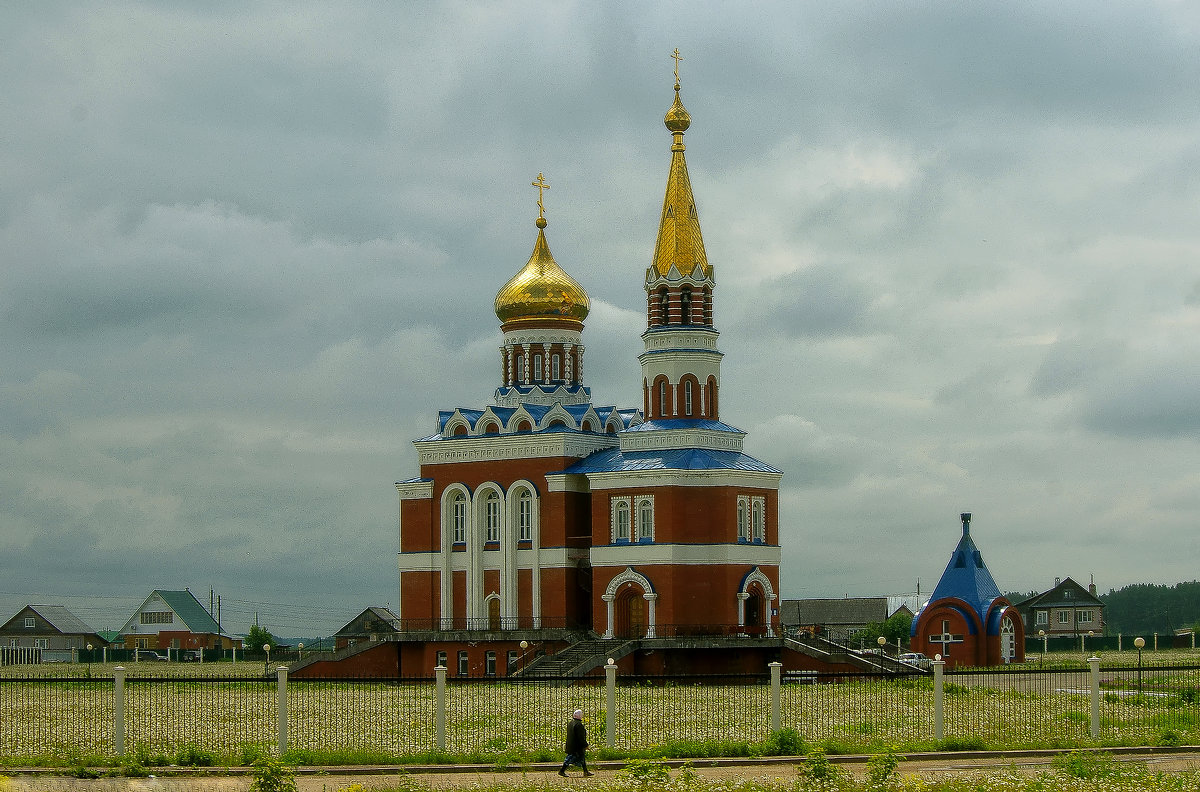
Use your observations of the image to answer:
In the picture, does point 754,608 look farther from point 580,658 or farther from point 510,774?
point 510,774

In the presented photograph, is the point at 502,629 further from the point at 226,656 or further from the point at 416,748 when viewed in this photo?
the point at 226,656

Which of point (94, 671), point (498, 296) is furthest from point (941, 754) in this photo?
point (94, 671)

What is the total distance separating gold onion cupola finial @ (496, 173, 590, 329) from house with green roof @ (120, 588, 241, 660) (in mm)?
34955

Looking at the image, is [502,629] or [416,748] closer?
[416,748]

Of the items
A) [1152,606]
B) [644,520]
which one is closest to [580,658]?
[644,520]

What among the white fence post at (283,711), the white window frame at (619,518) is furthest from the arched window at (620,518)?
the white fence post at (283,711)

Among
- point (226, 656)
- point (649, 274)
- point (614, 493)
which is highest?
point (649, 274)

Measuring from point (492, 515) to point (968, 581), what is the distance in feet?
47.3

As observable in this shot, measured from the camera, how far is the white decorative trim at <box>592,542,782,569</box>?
151 feet

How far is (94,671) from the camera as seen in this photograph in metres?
57.7

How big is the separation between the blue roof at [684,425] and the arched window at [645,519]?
91.6 inches

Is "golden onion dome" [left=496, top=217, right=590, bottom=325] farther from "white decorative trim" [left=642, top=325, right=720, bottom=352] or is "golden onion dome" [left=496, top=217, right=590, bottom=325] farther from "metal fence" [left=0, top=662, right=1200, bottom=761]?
"metal fence" [left=0, top=662, right=1200, bottom=761]

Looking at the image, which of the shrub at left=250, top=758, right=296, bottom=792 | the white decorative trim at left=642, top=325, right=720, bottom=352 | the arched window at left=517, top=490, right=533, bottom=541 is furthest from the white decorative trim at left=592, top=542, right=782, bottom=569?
the shrub at left=250, top=758, right=296, bottom=792

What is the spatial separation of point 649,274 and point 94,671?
79.5 feet
